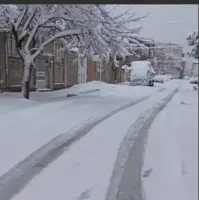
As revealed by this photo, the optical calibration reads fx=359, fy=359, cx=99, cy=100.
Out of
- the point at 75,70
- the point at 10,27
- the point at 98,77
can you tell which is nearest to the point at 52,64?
the point at 75,70

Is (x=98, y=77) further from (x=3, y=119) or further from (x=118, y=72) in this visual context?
(x=3, y=119)

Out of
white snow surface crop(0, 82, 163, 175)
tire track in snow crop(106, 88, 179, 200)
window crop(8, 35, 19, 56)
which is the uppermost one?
window crop(8, 35, 19, 56)

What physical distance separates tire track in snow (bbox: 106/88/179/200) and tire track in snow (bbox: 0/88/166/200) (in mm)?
934

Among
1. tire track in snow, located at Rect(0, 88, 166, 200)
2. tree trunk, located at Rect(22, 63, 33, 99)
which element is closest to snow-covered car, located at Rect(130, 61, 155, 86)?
tree trunk, located at Rect(22, 63, 33, 99)

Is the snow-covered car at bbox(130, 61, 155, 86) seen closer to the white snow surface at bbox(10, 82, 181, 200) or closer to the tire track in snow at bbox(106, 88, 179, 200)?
the tire track in snow at bbox(106, 88, 179, 200)

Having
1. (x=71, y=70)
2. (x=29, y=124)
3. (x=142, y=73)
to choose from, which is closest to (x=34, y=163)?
(x=29, y=124)

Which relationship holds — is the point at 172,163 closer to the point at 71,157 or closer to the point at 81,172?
the point at 81,172

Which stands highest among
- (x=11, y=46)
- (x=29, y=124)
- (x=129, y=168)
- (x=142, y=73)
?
(x=11, y=46)

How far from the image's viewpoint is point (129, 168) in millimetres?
4859

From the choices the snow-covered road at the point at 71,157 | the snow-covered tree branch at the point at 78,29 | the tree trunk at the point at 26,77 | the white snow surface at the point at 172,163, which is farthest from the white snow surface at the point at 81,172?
the tree trunk at the point at 26,77

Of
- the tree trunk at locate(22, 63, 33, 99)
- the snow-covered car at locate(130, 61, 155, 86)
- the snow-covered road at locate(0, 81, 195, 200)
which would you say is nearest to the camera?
the snow-covered road at locate(0, 81, 195, 200)

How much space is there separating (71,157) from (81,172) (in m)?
0.72

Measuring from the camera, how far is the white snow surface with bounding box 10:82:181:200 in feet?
12.7

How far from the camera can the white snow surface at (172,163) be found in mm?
3933
